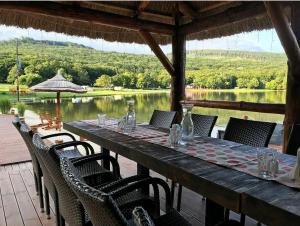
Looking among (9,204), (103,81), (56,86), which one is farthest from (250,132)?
(103,81)

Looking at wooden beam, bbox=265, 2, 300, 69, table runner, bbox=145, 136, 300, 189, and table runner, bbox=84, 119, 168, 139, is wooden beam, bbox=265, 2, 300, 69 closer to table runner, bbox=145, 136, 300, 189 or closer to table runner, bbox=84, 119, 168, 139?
table runner, bbox=145, 136, 300, 189

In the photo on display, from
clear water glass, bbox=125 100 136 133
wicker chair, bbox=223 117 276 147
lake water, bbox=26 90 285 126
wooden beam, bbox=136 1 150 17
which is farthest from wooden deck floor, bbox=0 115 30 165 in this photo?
wicker chair, bbox=223 117 276 147

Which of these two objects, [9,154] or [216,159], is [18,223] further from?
[9,154]

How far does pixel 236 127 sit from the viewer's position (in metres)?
2.57

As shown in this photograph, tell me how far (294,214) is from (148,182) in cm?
73

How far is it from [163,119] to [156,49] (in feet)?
6.24

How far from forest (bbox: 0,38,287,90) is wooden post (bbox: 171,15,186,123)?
0.47 m

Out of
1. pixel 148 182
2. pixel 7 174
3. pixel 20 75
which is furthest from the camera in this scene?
pixel 20 75

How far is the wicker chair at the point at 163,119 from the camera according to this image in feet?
10.8

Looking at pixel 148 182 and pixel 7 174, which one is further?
pixel 7 174

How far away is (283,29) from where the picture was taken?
9.32 ft

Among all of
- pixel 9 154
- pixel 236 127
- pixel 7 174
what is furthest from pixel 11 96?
pixel 236 127

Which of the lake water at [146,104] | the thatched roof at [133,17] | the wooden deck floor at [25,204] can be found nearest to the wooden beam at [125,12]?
the thatched roof at [133,17]

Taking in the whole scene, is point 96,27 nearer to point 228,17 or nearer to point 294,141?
point 228,17
